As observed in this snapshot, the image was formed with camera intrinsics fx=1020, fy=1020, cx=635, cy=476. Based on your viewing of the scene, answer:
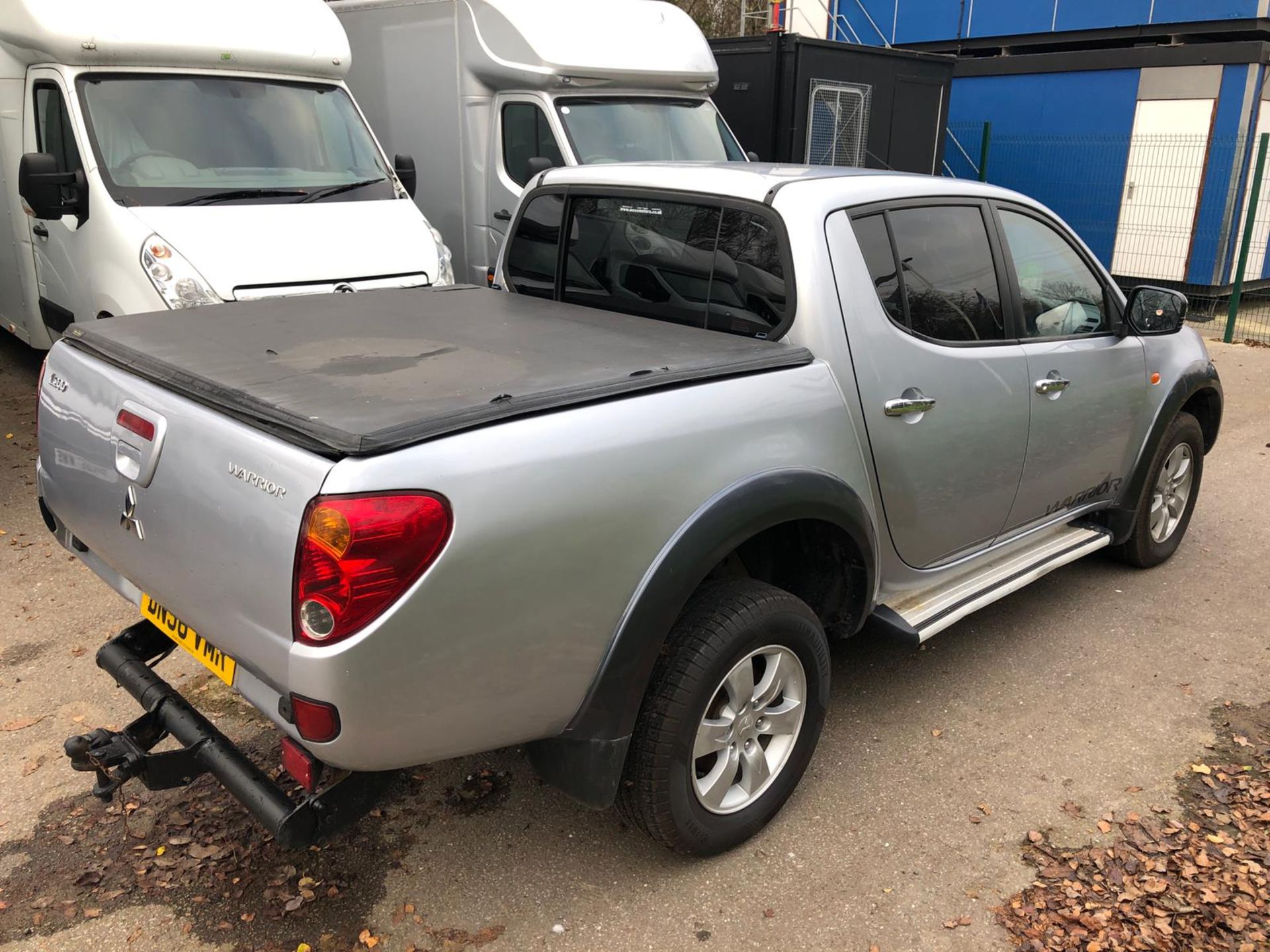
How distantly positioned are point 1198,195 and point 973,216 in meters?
10.5

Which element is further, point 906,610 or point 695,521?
point 906,610

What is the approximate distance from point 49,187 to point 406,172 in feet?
7.48

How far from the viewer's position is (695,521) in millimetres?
2547

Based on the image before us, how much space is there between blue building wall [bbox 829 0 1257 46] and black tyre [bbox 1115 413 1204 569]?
1060cm

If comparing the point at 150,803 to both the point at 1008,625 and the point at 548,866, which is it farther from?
the point at 1008,625

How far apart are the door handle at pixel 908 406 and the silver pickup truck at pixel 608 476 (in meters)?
0.01

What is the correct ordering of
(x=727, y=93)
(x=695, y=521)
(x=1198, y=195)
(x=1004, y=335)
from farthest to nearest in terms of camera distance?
1. (x=1198, y=195)
2. (x=727, y=93)
3. (x=1004, y=335)
4. (x=695, y=521)

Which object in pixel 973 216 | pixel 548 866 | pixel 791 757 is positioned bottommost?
pixel 548 866

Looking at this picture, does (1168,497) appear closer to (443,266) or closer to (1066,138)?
(443,266)

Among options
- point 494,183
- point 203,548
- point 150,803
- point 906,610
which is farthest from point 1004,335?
point 494,183

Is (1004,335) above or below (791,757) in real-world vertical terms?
above

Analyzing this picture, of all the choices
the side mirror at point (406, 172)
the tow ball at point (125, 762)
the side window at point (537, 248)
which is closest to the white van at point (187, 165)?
the side mirror at point (406, 172)

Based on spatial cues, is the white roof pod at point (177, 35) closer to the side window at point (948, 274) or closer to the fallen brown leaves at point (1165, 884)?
the side window at point (948, 274)

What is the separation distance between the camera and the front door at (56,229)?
20.1 ft
